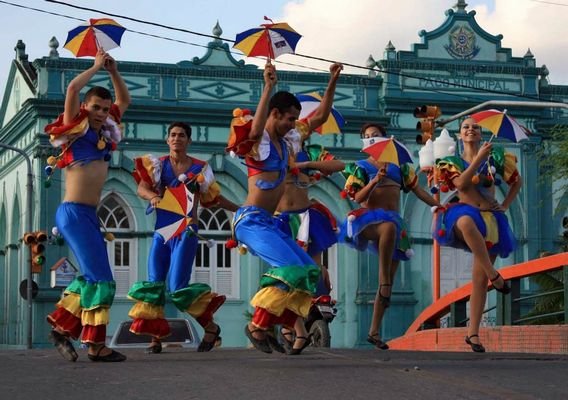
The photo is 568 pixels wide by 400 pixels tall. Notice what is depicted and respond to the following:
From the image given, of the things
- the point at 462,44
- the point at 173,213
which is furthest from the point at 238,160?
the point at 173,213

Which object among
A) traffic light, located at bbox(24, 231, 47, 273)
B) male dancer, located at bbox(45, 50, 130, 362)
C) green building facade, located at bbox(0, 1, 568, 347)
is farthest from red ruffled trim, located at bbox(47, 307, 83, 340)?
green building facade, located at bbox(0, 1, 568, 347)

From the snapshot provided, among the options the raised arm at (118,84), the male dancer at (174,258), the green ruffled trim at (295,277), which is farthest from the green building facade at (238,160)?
the green ruffled trim at (295,277)

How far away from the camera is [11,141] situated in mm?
37406

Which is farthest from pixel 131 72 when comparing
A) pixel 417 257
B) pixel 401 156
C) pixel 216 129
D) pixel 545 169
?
pixel 401 156

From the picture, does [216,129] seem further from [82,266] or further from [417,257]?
[82,266]

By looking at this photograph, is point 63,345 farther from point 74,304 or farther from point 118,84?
point 118,84

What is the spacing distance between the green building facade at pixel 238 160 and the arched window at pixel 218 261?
0.04m

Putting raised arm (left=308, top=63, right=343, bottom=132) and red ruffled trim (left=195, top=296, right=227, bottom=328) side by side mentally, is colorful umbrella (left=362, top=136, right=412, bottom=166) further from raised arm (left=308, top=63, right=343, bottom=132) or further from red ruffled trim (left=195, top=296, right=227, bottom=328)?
red ruffled trim (left=195, top=296, right=227, bottom=328)

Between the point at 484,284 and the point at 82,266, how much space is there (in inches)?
156

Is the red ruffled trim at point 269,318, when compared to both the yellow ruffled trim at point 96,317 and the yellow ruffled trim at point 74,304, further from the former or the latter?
the yellow ruffled trim at point 74,304

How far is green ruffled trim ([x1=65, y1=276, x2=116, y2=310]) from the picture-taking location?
999 cm

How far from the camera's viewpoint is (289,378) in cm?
785

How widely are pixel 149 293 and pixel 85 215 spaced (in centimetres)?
139

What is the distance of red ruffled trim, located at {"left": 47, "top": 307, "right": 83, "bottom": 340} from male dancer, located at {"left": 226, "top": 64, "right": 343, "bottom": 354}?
1.26 m
